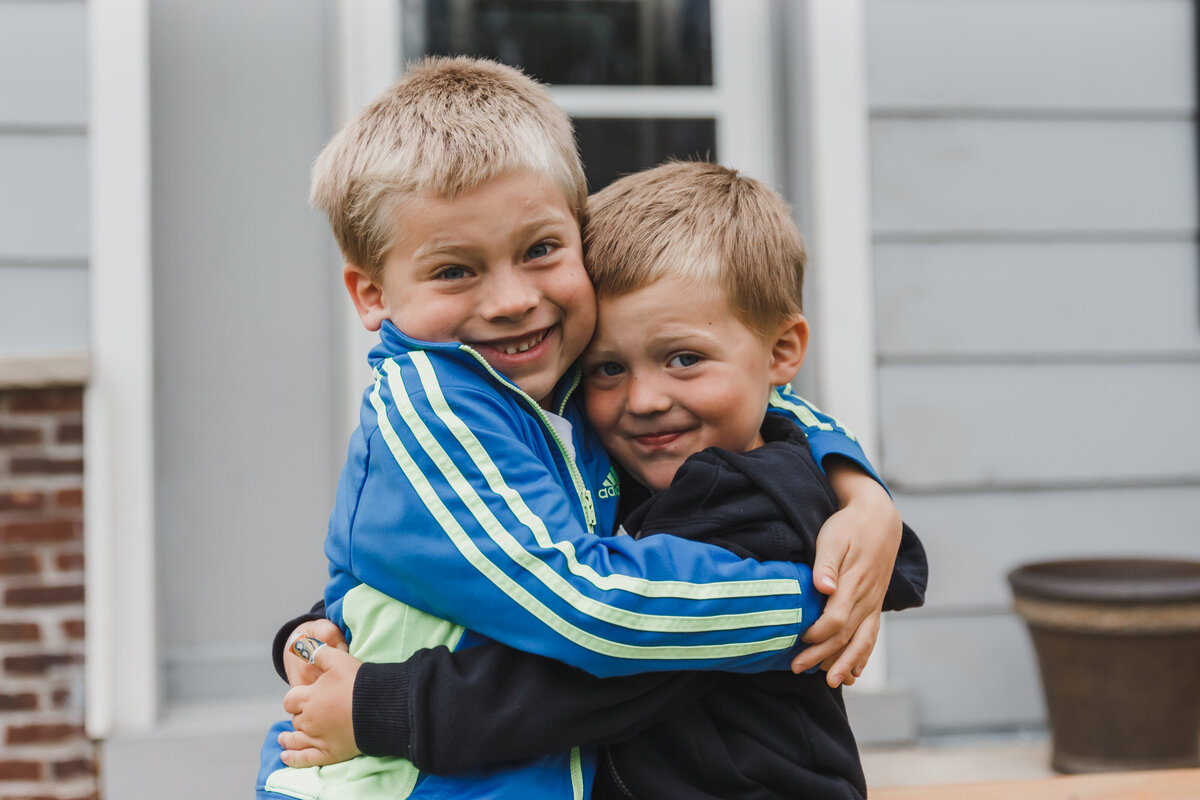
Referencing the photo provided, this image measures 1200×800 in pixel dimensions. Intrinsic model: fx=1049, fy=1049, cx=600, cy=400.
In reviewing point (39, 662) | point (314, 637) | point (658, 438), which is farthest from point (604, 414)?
point (39, 662)

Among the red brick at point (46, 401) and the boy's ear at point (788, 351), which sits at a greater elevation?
the boy's ear at point (788, 351)

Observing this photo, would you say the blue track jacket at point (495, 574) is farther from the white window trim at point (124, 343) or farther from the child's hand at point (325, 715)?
the white window trim at point (124, 343)

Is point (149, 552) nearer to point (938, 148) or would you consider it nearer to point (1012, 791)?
point (1012, 791)

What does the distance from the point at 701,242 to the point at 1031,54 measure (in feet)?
7.13

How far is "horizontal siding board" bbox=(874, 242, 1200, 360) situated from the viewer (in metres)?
2.94

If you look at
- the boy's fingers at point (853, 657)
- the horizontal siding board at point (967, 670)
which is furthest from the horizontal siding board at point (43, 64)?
the horizontal siding board at point (967, 670)

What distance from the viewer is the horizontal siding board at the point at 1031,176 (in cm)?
294

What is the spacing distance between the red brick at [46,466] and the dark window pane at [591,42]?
1.59m

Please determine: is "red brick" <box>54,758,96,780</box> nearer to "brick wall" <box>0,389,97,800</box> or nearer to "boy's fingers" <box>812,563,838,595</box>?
"brick wall" <box>0,389,97,800</box>

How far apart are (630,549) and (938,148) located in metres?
2.24

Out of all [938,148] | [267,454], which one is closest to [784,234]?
[938,148]

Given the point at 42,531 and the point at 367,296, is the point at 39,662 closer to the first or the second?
the point at 42,531

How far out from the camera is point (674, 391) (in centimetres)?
130

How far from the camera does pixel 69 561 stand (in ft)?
8.68
